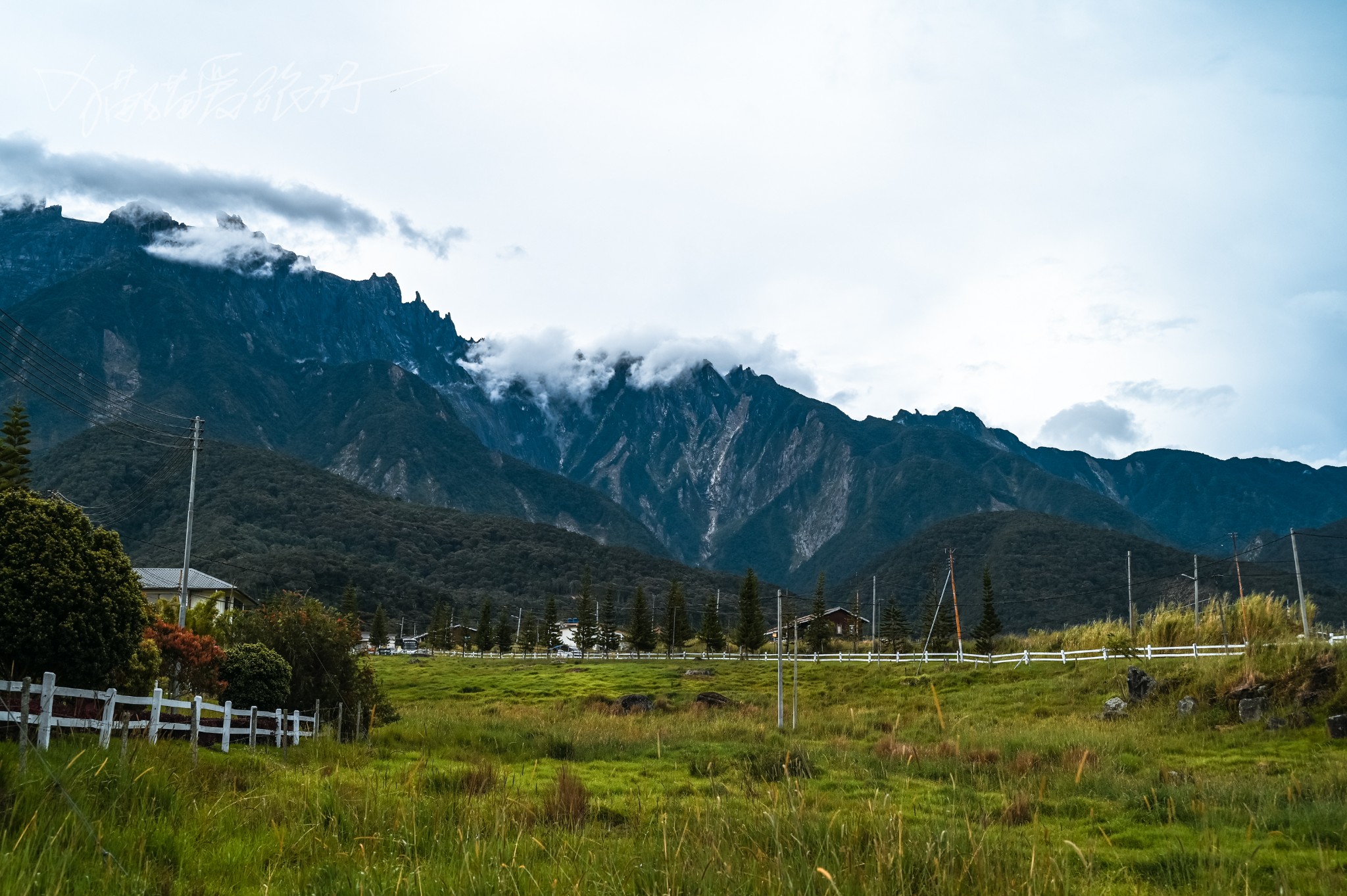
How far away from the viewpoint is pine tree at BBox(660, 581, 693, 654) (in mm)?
94562

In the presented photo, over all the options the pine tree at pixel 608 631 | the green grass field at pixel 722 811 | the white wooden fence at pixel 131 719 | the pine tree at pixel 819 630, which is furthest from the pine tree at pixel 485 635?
the white wooden fence at pixel 131 719

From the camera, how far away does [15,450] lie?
39906 millimetres

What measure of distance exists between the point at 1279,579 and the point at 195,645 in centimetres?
20431

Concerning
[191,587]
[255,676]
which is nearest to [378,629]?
[191,587]

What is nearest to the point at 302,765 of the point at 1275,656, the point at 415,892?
the point at 415,892

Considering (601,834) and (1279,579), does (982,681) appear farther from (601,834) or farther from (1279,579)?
(1279,579)

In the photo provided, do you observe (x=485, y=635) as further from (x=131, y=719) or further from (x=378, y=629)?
(x=131, y=719)

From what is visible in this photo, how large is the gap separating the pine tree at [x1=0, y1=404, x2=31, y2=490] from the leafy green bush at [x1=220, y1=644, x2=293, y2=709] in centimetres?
2113

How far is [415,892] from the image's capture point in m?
4.91

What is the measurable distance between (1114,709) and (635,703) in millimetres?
22948

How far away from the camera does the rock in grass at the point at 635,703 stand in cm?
4167

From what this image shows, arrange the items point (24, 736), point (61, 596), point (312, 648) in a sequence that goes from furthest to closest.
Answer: point (312, 648) < point (61, 596) < point (24, 736)

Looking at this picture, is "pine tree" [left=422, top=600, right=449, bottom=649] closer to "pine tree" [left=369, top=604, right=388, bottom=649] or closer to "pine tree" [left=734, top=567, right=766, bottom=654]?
"pine tree" [left=369, top=604, right=388, bottom=649]

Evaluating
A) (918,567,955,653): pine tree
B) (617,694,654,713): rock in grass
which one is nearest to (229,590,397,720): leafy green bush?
(617,694,654,713): rock in grass
